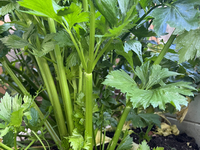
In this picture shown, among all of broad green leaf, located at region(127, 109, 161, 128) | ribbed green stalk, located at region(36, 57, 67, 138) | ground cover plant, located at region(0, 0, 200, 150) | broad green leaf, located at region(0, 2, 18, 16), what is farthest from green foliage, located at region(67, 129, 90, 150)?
broad green leaf, located at region(0, 2, 18, 16)

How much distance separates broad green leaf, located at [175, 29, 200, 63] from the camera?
0.35 metres

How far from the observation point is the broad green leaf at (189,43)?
0.35m

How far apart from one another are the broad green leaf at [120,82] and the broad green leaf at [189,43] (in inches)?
6.0

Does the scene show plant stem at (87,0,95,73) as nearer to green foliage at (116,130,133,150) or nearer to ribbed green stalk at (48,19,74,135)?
ribbed green stalk at (48,19,74,135)

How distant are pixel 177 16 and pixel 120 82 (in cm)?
20

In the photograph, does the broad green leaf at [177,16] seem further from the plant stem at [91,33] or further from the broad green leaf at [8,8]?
the broad green leaf at [8,8]

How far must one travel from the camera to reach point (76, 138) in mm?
367

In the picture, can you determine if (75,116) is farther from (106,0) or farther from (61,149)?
A: (106,0)

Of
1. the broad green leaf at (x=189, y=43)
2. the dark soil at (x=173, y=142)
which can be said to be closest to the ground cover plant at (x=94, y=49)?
the broad green leaf at (x=189, y=43)

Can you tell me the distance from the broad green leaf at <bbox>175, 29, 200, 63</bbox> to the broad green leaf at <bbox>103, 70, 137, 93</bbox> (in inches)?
6.0

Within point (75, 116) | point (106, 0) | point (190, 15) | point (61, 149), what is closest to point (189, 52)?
point (190, 15)

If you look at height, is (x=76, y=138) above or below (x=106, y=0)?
below

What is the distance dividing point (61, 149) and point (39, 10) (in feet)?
1.30

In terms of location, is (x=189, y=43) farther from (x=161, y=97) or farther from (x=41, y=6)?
(x=41, y=6)
